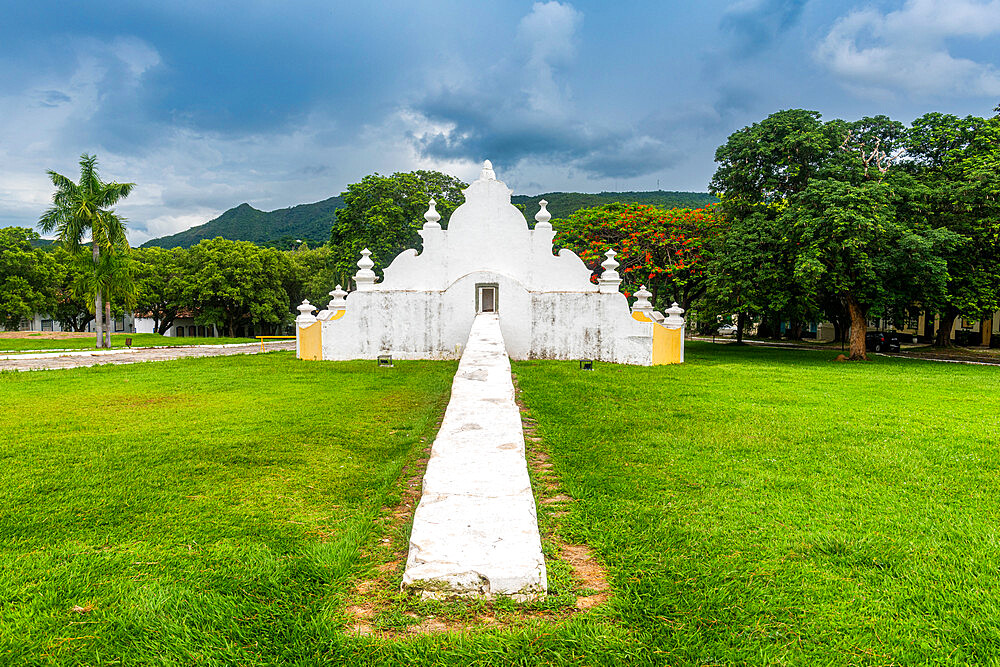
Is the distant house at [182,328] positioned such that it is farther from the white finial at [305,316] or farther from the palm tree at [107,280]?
the white finial at [305,316]

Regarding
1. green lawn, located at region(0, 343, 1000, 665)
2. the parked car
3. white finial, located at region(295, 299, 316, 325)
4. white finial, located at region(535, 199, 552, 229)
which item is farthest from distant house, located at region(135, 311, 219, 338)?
the parked car

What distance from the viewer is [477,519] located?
2902mm

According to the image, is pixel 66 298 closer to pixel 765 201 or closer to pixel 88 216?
pixel 88 216

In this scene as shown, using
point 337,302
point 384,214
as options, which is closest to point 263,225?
point 384,214

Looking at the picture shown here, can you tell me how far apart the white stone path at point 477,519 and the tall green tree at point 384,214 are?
24.0 m

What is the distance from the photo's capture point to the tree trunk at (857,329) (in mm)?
16500

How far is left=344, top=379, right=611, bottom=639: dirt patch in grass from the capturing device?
2.34 metres

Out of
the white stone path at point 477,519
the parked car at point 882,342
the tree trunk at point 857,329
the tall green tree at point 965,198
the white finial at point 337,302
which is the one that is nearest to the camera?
the white stone path at point 477,519

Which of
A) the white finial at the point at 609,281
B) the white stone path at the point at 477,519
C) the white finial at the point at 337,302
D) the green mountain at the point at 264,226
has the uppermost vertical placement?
the green mountain at the point at 264,226

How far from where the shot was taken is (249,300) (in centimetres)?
3378

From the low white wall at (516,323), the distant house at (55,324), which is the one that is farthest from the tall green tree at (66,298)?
the low white wall at (516,323)

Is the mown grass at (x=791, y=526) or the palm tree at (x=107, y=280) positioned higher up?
the palm tree at (x=107, y=280)

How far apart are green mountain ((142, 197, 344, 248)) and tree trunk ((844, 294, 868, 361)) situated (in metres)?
60.2

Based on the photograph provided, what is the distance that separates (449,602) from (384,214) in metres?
26.6
